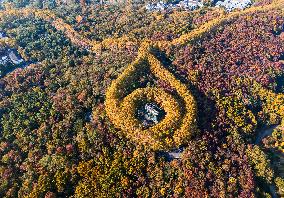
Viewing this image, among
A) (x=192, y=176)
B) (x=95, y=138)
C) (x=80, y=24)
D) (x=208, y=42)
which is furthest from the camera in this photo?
(x=80, y=24)

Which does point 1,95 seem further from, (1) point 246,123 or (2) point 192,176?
(1) point 246,123

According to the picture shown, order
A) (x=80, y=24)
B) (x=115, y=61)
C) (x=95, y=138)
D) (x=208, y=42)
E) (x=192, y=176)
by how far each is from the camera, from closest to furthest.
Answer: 1. (x=192, y=176)
2. (x=95, y=138)
3. (x=115, y=61)
4. (x=208, y=42)
5. (x=80, y=24)

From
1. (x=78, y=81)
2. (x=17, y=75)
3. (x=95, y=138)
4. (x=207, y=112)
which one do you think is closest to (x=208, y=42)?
(x=207, y=112)

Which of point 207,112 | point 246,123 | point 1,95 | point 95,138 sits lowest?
point 246,123

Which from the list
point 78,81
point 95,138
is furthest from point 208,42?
point 95,138

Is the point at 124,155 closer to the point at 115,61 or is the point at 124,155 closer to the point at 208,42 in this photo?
the point at 115,61

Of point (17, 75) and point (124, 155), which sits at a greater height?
point (17, 75)

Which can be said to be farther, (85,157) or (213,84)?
(213,84)
